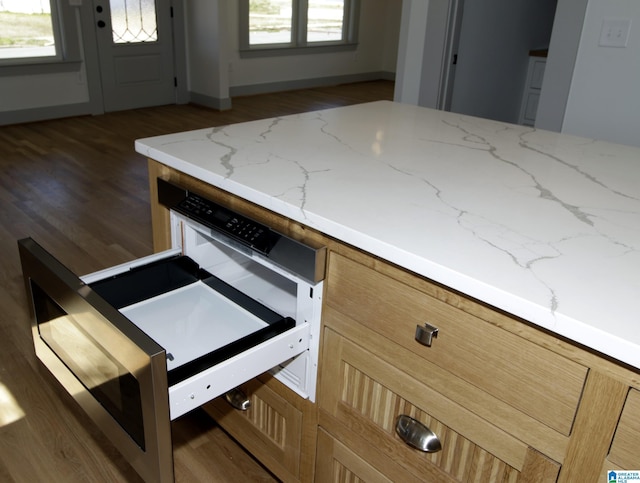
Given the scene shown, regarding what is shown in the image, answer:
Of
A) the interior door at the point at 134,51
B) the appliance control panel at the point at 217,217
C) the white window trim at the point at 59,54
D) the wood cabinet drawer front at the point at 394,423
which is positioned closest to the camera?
the wood cabinet drawer front at the point at 394,423

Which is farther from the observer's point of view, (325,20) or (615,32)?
(325,20)

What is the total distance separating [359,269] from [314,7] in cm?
705

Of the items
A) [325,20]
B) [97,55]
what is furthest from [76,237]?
[325,20]

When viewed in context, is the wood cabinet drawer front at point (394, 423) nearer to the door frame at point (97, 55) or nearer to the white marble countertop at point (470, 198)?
the white marble countertop at point (470, 198)

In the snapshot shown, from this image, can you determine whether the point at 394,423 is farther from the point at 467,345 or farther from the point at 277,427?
the point at 277,427

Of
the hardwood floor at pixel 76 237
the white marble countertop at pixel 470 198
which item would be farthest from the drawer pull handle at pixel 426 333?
the hardwood floor at pixel 76 237

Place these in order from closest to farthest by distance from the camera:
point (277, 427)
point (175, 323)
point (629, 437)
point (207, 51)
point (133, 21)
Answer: point (629, 437), point (175, 323), point (277, 427), point (133, 21), point (207, 51)

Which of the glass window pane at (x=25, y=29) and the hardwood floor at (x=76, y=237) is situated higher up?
the glass window pane at (x=25, y=29)

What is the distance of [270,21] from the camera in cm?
690

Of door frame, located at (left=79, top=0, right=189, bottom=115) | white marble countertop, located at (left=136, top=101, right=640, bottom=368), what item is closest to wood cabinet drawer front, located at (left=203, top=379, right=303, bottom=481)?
white marble countertop, located at (left=136, top=101, right=640, bottom=368)

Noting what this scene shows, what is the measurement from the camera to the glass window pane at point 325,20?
737 centimetres

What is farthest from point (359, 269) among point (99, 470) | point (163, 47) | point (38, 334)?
point (163, 47)

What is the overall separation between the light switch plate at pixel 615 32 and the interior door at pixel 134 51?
4.61 metres

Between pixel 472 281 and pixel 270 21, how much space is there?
675cm
